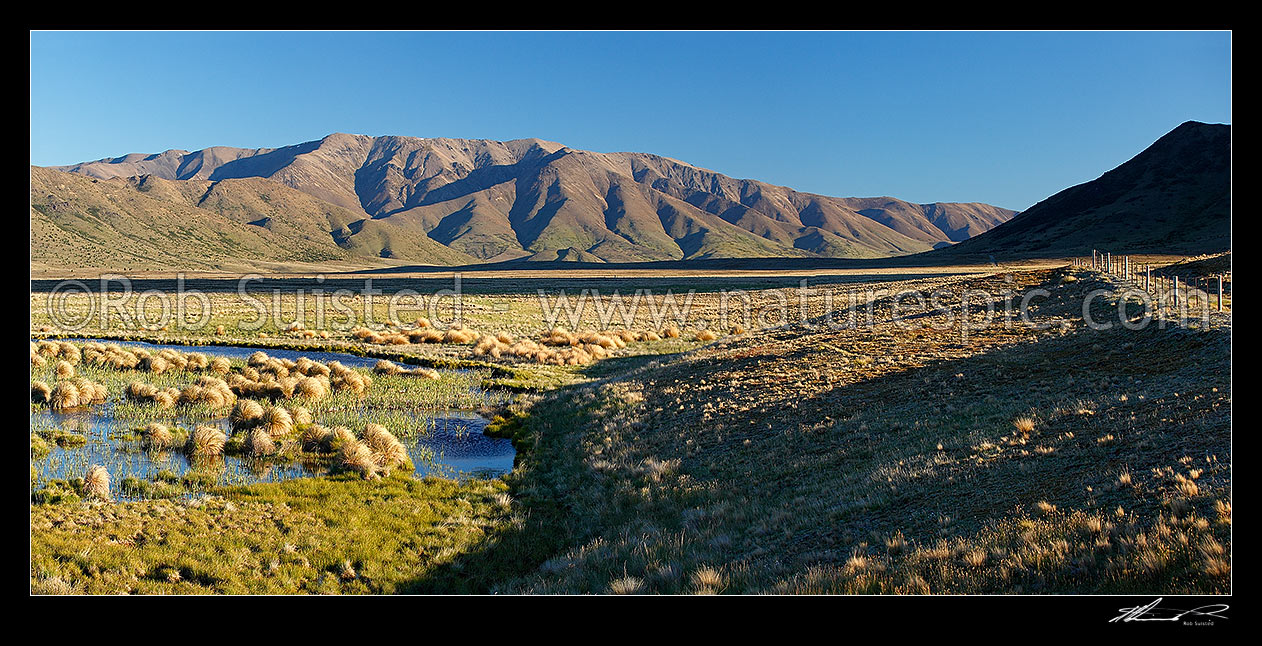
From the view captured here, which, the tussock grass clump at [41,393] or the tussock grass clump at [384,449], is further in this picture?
the tussock grass clump at [41,393]

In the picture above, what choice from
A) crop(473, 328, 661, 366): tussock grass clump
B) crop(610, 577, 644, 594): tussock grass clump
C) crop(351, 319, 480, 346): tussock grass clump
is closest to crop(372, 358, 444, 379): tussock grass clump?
crop(473, 328, 661, 366): tussock grass clump

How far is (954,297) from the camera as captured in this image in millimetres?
46594

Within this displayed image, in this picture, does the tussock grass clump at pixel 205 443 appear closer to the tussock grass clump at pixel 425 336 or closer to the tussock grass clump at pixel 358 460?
the tussock grass clump at pixel 358 460

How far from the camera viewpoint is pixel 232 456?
1734cm

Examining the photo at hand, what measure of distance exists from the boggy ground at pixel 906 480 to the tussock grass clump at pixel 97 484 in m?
7.44

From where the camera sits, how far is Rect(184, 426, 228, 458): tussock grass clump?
17125mm

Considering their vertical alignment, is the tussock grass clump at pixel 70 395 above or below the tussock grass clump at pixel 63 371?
below

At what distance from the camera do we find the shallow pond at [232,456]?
15555 millimetres

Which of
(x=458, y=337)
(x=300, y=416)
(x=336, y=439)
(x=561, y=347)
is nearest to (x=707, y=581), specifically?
(x=336, y=439)
